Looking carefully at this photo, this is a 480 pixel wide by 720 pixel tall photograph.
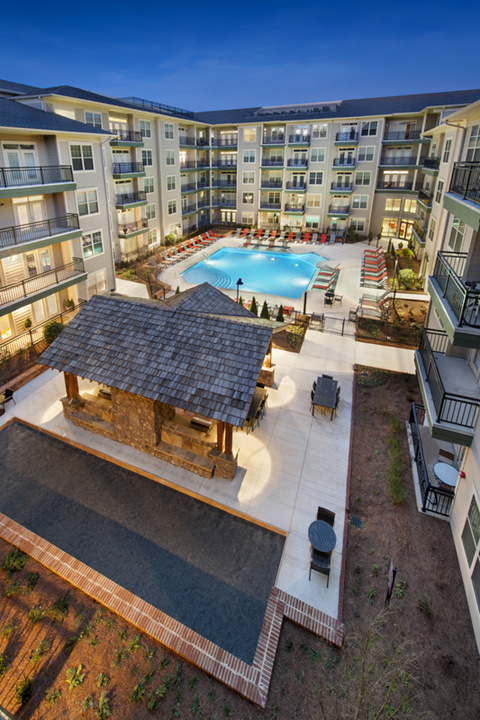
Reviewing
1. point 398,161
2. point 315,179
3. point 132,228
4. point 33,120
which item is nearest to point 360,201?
point 398,161

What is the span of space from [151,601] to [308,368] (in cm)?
1204

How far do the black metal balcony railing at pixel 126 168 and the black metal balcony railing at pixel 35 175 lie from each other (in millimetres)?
10755

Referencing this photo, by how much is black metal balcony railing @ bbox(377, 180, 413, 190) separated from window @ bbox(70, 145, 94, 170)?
31.2 m

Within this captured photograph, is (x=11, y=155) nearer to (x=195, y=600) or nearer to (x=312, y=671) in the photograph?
(x=195, y=600)

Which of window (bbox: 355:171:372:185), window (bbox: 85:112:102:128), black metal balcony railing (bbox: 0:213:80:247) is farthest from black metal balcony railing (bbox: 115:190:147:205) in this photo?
window (bbox: 355:171:372:185)

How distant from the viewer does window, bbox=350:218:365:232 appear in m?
42.9

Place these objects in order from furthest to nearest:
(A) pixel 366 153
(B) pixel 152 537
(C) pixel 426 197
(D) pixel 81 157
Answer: (A) pixel 366 153 → (C) pixel 426 197 → (D) pixel 81 157 → (B) pixel 152 537

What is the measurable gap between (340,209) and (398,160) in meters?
7.41

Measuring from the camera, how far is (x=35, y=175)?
782 inches

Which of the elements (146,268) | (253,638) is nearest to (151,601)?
(253,638)

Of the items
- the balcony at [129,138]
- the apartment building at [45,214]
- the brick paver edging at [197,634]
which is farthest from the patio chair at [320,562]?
the balcony at [129,138]

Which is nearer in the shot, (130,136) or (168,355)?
(168,355)

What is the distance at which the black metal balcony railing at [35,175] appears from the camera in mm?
18156

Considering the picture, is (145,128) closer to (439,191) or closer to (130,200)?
(130,200)
